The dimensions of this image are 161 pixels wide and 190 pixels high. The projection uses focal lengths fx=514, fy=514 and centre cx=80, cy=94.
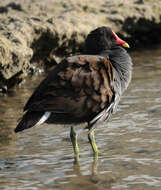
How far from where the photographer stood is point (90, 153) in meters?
5.37

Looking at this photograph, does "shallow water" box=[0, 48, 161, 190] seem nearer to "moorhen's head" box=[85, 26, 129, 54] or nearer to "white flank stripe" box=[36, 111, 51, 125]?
"white flank stripe" box=[36, 111, 51, 125]

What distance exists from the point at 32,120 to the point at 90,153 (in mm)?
941

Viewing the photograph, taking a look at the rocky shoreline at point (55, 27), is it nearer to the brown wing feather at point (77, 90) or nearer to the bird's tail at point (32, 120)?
the brown wing feather at point (77, 90)

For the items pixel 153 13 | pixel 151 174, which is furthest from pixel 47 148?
pixel 153 13

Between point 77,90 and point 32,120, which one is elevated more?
point 77,90

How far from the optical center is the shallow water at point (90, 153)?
4484 mm

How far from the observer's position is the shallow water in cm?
448

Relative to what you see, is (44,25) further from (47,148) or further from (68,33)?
(47,148)

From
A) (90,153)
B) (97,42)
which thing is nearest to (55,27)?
(97,42)

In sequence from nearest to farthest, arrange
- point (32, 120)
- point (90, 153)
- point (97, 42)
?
point (32, 120)
point (90, 153)
point (97, 42)

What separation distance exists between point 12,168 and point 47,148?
0.65 meters

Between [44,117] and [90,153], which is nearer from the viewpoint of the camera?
[44,117]

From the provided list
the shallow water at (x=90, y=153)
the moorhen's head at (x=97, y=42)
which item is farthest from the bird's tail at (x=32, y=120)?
the moorhen's head at (x=97, y=42)

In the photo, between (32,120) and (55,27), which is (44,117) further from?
(55,27)
